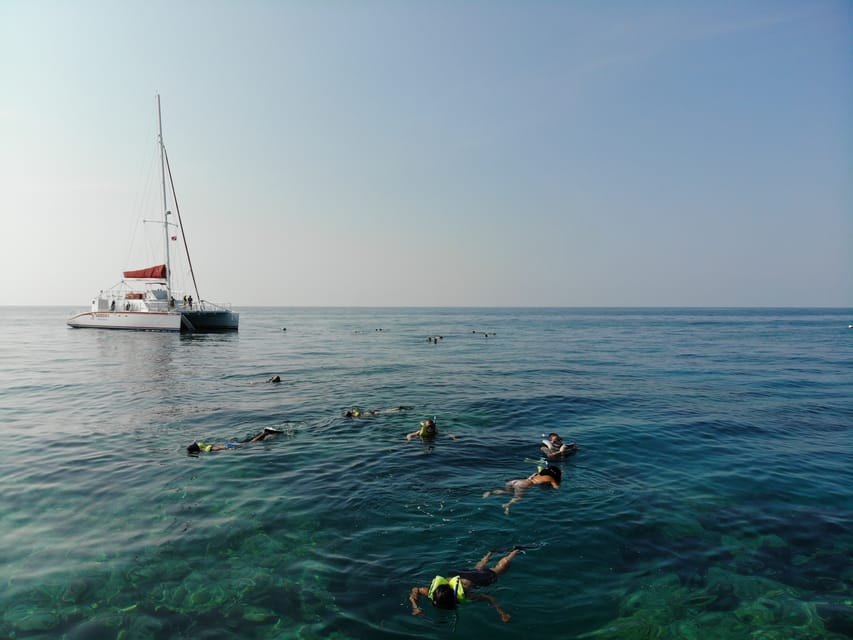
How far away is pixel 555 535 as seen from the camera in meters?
9.19

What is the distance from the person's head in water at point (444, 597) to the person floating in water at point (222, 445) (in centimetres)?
1019

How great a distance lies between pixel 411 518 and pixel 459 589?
2.93 meters

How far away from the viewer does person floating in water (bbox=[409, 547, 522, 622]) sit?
684cm

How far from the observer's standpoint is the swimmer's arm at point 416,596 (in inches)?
270

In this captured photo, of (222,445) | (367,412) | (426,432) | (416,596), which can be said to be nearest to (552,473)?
(426,432)

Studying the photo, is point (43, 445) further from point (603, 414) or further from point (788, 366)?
point (788, 366)

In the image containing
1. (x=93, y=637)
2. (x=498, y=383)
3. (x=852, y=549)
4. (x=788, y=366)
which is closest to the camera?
(x=93, y=637)

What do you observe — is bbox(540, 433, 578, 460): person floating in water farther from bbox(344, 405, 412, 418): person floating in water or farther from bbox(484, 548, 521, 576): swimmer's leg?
bbox(344, 405, 412, 418): person floating in water

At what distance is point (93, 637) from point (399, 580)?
4.50 meters

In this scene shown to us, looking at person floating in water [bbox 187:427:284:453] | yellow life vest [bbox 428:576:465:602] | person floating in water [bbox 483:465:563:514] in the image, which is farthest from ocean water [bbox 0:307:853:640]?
person floating in water [bbox 187:427:284:453]

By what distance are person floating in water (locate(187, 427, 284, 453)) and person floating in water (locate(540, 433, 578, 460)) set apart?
962 centimetres

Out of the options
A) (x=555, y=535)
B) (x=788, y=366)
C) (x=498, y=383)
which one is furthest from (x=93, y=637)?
(x=788, y=366)

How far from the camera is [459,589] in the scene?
7.01 meters

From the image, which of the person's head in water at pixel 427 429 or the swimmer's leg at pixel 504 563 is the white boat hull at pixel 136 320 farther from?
the swimmer's leg at pixel 504 563
